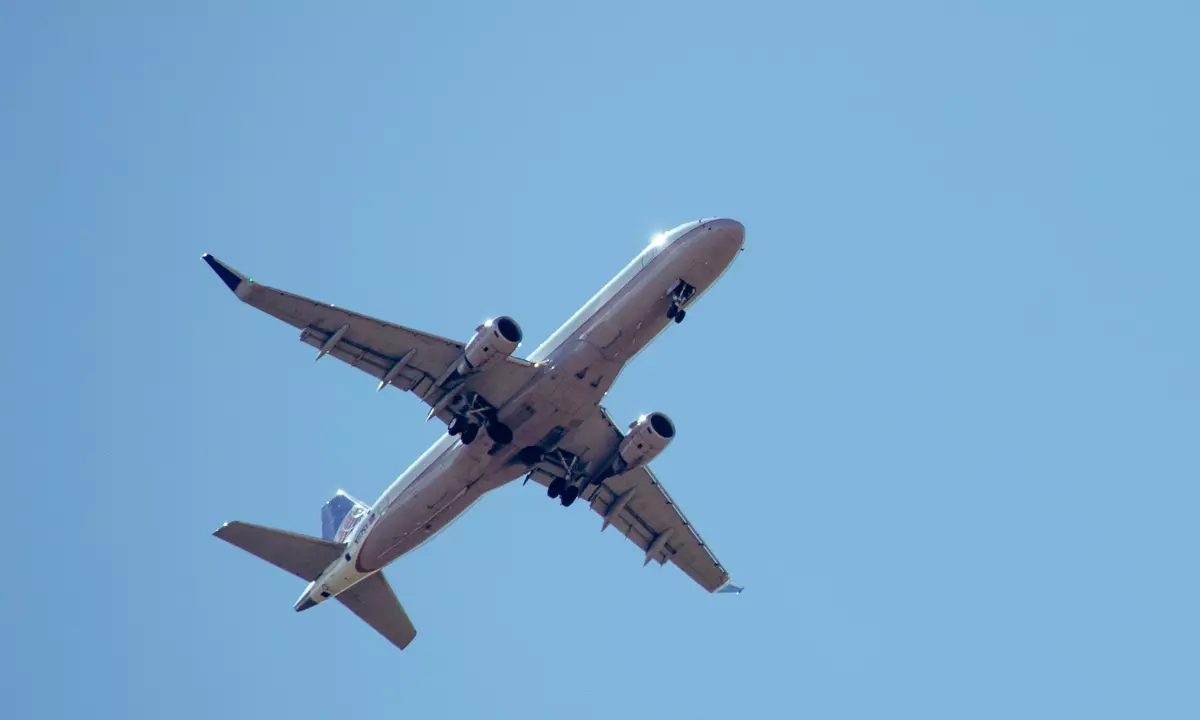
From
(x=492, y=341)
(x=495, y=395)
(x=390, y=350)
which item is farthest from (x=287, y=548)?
(x=492, y=341)

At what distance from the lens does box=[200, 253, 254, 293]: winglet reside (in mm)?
51094

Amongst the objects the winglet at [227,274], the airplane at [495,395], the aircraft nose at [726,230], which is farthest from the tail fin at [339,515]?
the aircraft nose at [726,230]

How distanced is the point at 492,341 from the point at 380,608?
1415cm

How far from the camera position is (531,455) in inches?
2228

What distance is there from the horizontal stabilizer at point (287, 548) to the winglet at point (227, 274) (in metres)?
11.0

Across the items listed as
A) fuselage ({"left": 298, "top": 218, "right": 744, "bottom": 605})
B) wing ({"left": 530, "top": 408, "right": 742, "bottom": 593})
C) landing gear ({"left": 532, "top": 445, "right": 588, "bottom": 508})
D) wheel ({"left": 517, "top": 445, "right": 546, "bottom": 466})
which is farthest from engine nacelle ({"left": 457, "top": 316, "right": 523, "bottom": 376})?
wing ({"left": 530, "top": 408, "right": 742, "bottom": 593})

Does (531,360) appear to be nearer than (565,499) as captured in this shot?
Yes

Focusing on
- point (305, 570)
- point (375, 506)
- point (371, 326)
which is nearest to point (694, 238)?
point (371, 326)

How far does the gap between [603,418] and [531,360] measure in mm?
4328

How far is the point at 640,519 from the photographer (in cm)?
6316

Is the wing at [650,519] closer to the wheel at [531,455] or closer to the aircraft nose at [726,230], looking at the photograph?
the wheel at [531,455]

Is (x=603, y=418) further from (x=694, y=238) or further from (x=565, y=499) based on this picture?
(x=694, y=238)

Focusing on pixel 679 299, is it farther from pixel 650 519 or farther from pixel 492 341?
pixel 650 519

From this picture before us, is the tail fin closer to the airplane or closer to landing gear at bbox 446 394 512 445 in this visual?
the airplane
